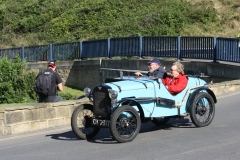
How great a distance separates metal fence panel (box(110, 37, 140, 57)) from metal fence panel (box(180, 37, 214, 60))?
3540 mm

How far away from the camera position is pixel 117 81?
10.1 metres

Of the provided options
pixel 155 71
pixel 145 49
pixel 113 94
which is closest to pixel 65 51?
pixel 145 49

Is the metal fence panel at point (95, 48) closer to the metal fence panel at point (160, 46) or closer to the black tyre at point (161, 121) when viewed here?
the metal fence panel at point (160, 46)

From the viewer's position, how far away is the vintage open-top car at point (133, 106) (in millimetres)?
9133

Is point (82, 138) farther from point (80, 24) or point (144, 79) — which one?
point (80, 24)

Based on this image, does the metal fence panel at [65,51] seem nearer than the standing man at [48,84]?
No

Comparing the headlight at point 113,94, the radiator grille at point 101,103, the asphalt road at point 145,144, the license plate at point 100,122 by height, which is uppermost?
the headlight at point 113,94

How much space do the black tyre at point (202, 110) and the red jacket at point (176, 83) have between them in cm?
35

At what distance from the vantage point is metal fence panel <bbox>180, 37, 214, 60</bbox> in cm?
1953

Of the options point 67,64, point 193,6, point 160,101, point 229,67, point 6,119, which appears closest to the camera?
point 160,101

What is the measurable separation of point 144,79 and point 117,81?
0.56m

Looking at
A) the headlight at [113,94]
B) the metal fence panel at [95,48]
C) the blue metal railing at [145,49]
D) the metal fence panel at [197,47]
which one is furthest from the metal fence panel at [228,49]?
the headlight at [113,94]

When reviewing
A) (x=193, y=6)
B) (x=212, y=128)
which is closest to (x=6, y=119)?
(x=212, y=128)

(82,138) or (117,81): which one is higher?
(117,81)
